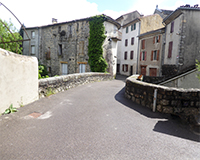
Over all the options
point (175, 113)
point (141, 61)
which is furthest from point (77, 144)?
point (141, 61)

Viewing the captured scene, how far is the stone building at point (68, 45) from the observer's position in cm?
1802

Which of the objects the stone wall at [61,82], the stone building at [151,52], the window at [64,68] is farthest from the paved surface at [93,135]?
the stone building at [151,52]

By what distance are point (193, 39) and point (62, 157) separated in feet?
55.1

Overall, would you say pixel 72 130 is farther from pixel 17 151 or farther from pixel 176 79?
pixel 176 79

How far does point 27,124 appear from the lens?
3816mm

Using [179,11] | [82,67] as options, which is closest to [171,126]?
[179,11]

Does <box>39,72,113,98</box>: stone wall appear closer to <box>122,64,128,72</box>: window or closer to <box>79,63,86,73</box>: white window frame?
<box>79,63,86,73</box>: white window frame

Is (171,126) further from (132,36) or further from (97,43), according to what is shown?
(132,36)

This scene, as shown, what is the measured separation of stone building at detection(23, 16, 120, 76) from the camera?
59.1 ft

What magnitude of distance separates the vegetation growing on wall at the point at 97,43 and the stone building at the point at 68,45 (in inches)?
28.0

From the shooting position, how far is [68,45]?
2012cm

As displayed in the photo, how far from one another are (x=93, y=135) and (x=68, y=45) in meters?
18.3

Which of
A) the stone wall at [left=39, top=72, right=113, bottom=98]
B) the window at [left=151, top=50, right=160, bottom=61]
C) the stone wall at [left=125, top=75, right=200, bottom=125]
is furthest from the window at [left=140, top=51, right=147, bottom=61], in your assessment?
the stone wall at [left=125, top=75, right=200, bottom=125]

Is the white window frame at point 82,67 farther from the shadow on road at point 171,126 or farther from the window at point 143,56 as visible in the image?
the shadow on road at point 171,126
